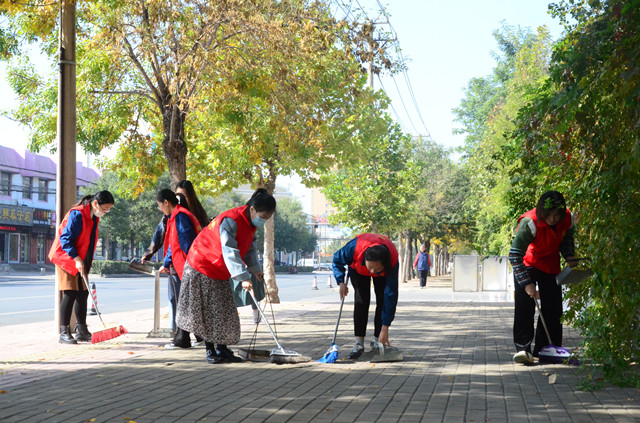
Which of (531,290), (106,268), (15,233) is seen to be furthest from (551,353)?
(15,233)

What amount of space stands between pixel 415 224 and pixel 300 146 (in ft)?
86.1

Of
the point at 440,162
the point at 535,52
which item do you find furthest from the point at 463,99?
the point at 535,52

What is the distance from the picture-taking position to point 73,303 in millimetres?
9852

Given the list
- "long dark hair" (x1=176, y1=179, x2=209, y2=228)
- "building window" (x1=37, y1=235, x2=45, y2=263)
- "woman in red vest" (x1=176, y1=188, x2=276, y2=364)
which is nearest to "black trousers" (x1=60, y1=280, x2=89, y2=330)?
"long dark hair" (x1=176, y1=179, x2=209, y2=228)

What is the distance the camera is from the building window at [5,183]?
5818cm

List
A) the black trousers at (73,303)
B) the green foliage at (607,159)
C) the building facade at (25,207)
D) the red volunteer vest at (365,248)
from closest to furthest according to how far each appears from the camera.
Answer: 1. the green foliage at (607,159)
2. the red volunteer vest at (365,248)
3. the black trousers at (73,303)
4. the building facade at (25,207)

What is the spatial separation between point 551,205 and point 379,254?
167cm

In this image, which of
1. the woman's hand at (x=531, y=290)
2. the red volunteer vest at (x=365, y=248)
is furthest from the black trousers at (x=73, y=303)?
the woman's hand at (x=531, y=290)

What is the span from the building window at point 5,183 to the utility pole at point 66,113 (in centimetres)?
5027

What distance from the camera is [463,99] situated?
56188 mm

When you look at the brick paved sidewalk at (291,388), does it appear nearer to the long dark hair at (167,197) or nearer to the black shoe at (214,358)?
the black shoe at (214,358)

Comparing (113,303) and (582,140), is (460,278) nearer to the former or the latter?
(113,303)

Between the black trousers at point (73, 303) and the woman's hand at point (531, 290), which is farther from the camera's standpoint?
the black trousers at point (73, 303)

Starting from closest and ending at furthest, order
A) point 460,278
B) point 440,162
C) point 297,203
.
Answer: point 460,278
point 440,162
point 297,203
